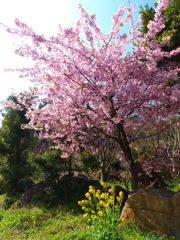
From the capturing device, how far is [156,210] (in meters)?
3.86

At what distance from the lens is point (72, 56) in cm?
448

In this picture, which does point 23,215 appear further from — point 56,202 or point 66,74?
point 66,74

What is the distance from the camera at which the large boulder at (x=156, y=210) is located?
366cm

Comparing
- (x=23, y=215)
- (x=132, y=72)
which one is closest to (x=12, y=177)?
(x=23, y=215)

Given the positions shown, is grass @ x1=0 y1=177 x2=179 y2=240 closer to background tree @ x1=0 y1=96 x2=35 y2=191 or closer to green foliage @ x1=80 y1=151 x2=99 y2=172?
green foliage @ x1=80 y1=151 x2=99 y2=172

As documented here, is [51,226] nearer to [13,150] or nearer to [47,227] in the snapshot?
[47,227]

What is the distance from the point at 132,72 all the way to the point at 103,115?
4.96ft

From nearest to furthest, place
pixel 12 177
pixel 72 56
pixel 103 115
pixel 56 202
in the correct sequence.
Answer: pixel 72 56 < pixel 103 115 < pixel 56 202 < pixel 12 177

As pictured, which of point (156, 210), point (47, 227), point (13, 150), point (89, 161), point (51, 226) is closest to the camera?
point (156, 210)

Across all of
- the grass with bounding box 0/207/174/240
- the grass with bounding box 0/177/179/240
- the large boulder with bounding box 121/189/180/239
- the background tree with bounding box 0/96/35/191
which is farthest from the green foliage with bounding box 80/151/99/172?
the background tree with bounding box 0/96/35/191

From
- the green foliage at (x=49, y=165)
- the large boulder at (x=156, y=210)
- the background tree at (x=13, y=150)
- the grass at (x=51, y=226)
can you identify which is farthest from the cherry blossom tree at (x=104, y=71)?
the background tree at (x=13, y=150)

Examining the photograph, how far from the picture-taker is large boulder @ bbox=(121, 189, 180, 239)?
144 inches

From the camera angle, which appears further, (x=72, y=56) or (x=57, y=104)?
(x=57, y=104)

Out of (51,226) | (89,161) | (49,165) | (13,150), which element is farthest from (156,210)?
(13,150)
